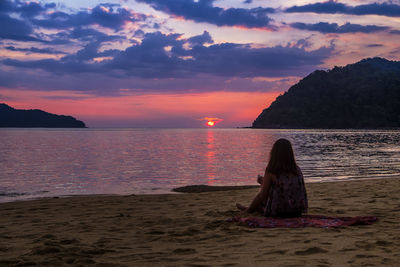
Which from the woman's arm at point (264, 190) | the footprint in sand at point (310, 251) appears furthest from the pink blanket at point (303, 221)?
the footprint in sand at point (310, 251)

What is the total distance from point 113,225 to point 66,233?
1215 millimetres

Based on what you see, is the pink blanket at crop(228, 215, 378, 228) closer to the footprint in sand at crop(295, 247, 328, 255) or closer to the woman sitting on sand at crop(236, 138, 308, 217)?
the woman sitting on sand at crop(236, 138, 308, 217)

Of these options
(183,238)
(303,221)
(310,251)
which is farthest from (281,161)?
(183,238)

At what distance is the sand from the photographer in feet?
17.2

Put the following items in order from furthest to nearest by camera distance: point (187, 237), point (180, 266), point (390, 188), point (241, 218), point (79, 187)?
point (79, 187) < point (390, 188) < point (241, 218) < point (187, 237) < point (180, 266)

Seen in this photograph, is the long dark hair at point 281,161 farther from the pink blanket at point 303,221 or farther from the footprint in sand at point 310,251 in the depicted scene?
the footprint in sand at point 310,251

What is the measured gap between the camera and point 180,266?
498cm

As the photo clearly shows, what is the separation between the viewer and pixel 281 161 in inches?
311

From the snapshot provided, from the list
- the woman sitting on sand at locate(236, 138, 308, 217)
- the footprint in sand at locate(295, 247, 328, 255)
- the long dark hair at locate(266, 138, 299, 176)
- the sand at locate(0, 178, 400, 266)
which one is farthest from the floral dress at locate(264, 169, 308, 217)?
the footprint in sand at locate(295, 247, 328, 255)

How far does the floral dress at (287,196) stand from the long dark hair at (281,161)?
0.12 metres

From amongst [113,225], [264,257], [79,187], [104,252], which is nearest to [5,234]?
[113,225]

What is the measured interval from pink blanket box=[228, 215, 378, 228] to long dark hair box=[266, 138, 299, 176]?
40.6 inches

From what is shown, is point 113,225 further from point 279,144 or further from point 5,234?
point 279,144

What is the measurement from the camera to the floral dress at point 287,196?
7.91 m
